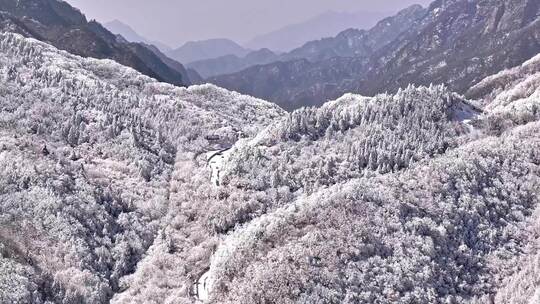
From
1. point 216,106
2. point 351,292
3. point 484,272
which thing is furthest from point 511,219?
point 216,106

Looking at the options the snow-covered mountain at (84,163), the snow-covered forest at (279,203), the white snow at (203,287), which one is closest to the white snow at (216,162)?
the snow-covered forest at (279,203)

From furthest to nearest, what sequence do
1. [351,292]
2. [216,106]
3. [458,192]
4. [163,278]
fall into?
[216,106] → [458,192] → [163,278] → [351,292]

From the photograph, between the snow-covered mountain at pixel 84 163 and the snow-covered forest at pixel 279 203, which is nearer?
the snow-covered forest at pixel 279 203

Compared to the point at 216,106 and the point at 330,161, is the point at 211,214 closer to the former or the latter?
the point at 330,161

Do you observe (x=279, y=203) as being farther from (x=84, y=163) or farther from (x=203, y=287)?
(x=84, y=163)

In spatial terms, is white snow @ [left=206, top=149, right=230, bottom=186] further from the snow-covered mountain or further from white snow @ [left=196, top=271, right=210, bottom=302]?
white snow @ [left=196, top=271, right=210, bottom=302]

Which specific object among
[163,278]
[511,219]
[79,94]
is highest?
[79,94]

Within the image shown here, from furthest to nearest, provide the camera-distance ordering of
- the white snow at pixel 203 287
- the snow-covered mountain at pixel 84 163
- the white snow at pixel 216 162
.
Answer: the white snow at pixel 216 162 → the snow-covered mountain at pixel 84 163 → the white snow at pixel 203 287

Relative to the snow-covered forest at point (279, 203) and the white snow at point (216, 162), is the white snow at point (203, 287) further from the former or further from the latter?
the white snow at point (216, 162)
